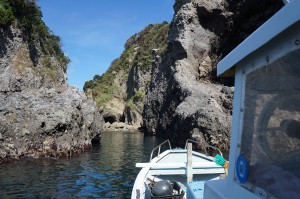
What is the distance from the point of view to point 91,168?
1952 centimetres

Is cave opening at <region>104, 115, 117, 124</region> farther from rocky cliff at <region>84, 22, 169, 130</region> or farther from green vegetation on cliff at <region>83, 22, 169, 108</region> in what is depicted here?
green vegetation on cliff at <region>83, 22, 169, 108</region>

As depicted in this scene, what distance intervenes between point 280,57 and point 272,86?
0.27 meters

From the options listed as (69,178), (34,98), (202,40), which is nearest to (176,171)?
(69,178)

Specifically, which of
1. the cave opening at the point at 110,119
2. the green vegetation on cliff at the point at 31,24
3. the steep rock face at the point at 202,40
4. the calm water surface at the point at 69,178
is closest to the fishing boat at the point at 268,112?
the calm water surface at the point at 69,178

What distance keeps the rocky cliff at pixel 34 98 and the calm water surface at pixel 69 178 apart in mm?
1875

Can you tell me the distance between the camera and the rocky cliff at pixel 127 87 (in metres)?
67.8

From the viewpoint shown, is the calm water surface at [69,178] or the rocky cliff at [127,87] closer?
the calm water surface at [69,178]

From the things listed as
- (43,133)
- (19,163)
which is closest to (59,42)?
(43,133)

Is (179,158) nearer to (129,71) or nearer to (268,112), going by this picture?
(268,112)

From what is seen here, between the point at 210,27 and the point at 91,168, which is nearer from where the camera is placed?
the point at 91,168

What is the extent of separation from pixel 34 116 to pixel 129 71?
60.4 metres

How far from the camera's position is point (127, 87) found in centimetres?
8400

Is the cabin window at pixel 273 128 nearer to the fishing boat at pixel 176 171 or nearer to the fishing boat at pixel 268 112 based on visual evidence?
the fishing boat at pixel 268 112

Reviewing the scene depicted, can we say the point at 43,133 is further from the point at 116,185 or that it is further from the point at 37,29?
the point at 37,29
